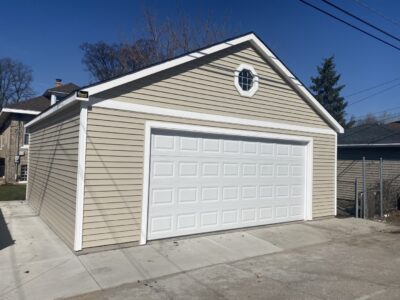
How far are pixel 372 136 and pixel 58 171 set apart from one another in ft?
46.4

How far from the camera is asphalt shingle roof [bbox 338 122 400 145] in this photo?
49.7ft

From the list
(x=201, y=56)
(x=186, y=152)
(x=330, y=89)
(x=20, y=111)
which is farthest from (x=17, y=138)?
(x=330, y=89)

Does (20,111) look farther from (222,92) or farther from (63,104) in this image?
(222,92)

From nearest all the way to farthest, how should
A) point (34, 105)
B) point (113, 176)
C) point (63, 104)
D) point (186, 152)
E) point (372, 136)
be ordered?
point (113, 176) → point (63, 104) → point (186, 152) → point (372, 136) → point (34, 105)

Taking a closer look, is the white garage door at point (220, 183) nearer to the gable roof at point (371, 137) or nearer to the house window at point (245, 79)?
the house window at point (245, 79)

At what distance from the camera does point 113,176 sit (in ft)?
22.3

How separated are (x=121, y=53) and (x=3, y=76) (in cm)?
2561

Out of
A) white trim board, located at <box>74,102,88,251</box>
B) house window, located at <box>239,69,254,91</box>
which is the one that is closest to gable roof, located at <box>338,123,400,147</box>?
house window, located at <box>239,69,254,91</box>

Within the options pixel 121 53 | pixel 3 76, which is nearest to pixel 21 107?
pixel 121 53

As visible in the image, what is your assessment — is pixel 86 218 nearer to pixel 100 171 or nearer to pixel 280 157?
pixel 100 171

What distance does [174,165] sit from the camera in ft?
25.2

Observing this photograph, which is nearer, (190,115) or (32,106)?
(190,115)

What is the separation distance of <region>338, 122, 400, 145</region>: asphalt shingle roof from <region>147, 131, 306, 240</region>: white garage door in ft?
22.1

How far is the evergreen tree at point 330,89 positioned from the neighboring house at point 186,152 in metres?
36.0
